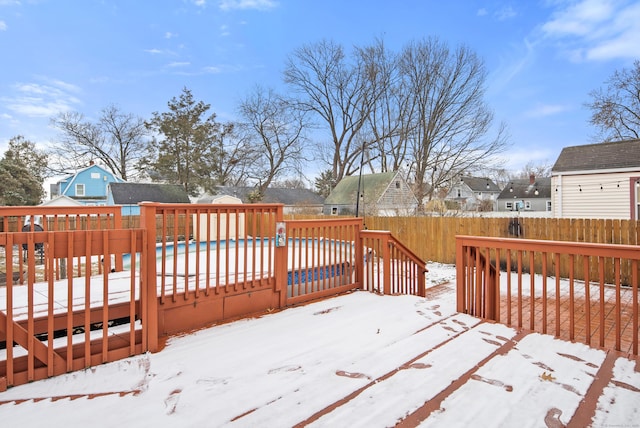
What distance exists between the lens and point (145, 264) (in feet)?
8.67

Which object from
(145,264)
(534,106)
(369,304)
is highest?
(534,106)

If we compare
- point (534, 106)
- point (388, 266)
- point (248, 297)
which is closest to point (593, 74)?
point (534, 106)

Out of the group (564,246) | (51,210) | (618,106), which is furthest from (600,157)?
(51,210)

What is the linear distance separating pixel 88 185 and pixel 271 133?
41.7 ft

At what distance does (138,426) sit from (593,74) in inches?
807

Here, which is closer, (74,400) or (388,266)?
(74,400)

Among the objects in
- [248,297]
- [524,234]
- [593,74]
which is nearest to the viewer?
[248,297]

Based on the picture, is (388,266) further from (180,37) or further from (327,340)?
(180,37)

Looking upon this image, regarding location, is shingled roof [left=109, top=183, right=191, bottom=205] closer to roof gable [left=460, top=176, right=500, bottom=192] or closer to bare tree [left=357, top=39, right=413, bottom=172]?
bare tree [left=357, top=39, right=413, bottom=172]

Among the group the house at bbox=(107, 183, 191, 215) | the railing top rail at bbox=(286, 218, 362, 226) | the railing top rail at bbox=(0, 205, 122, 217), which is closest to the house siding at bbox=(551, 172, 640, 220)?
the railing top rail at bbox=(286, 218, 362, 226)

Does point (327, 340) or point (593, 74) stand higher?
point (593, 74)

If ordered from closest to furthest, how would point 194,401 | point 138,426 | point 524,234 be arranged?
1. point 138,426
2. point 194,401
3. point 524,234

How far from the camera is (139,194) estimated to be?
19594 millimetres

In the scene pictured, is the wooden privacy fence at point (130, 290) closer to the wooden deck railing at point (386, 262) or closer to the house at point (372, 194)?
the wooden deck railing at point (386, 262)
